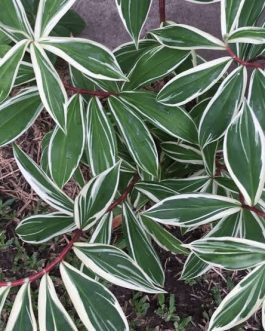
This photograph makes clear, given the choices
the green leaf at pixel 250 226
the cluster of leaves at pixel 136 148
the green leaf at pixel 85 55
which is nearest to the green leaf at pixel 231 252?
the cluster of leaves at pixel 136 148

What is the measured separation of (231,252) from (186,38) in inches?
16.8

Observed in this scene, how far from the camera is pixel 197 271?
48.1 inches

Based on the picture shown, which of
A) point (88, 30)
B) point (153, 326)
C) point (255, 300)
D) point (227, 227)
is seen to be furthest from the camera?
point (88, 30)

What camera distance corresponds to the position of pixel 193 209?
3.43 ft

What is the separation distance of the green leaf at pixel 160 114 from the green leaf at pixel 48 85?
0.70 feet

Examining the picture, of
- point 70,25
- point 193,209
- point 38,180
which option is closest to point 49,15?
point 38,180

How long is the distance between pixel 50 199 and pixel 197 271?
1.21 ft

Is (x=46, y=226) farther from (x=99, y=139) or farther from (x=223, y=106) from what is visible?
(x=223, y=106)

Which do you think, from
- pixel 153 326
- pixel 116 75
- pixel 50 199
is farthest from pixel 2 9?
pixel 153 326

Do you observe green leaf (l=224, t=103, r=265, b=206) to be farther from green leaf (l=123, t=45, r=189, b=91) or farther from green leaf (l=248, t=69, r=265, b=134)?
green leaf (l=123, t=45, r=189, b=91)

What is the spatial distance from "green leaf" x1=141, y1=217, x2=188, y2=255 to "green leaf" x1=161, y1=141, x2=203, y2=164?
0.56ft

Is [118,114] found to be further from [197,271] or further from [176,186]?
[197,271]

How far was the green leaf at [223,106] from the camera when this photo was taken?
106 cm

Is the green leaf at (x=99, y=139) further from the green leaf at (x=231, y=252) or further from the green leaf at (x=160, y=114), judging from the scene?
the green leaf at (x=231, y=252)
